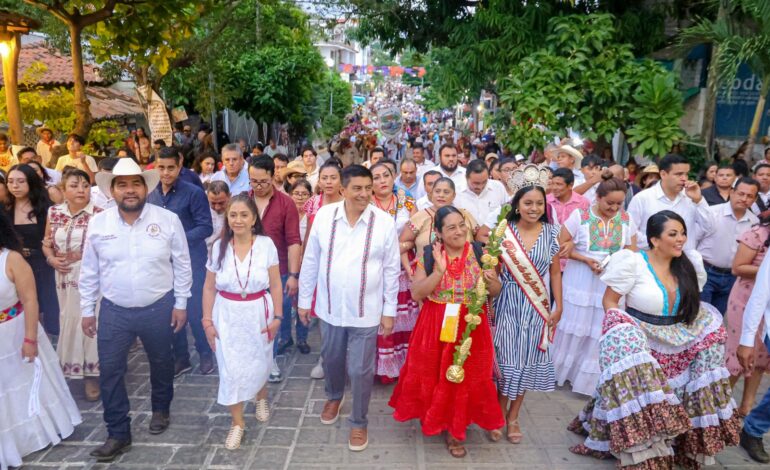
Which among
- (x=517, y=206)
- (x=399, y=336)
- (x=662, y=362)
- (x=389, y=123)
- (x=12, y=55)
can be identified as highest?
(x=12, y=55)

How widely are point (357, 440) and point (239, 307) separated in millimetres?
1281

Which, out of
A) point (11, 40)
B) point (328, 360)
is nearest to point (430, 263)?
point (328, 360)

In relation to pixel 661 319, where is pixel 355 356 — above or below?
below

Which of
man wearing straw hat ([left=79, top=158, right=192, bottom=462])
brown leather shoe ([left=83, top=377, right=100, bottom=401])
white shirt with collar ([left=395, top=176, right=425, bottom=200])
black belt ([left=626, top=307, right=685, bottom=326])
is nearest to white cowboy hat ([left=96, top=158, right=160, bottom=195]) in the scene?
man wearing straw hat ([left=79, top=158, right=192, bottom=462])

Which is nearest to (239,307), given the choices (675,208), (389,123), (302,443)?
(302,443)

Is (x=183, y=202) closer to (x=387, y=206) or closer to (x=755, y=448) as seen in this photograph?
(x=387, y=206)

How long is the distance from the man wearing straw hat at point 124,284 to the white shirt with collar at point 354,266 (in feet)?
3.27

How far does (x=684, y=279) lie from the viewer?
12.2 ft

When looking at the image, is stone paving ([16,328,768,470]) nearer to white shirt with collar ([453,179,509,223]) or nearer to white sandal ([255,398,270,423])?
white sandal ([255,398,270,423])

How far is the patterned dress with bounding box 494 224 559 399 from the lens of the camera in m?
4.18

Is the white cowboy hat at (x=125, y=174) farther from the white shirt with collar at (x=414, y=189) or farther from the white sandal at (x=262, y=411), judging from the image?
the white shirt with collar at (x=414, y=189)

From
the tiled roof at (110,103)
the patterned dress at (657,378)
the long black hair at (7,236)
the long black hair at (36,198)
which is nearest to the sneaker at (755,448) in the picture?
the patterned dress at (657,378)

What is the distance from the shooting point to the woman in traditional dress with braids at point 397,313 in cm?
508

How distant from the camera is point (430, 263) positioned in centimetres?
402
